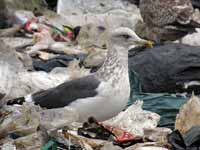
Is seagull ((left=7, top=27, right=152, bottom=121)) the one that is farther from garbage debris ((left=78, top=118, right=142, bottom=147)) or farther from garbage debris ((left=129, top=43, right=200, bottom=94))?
garbage debris ((left=129, top=43, right=200, bottom=94))

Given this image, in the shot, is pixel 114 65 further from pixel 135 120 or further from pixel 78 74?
pixel 78 74

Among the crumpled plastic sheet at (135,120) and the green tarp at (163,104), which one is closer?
the crumpled plastic sheet at (135,120)

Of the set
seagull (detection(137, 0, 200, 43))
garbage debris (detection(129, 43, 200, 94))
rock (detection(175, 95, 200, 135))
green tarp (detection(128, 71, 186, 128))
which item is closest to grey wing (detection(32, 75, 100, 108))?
rock (detection(175, 95, 200, 135))

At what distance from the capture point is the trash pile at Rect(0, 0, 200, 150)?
13.9 ft

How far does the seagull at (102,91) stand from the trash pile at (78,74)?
104 mm

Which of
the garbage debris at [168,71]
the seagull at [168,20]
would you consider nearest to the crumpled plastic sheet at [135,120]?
the garbage debris at [168,71]

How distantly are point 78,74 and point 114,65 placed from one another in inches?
56.8

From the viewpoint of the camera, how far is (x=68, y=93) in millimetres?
4668

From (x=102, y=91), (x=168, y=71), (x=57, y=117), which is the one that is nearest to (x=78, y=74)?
(x=168, y=71)

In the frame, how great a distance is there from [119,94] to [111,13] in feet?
19.0

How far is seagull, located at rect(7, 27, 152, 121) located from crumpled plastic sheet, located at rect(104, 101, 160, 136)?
24cm

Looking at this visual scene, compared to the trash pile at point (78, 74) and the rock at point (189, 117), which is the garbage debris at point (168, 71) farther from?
the rock at point (189, 117)

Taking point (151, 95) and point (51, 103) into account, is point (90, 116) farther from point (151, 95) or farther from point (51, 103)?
point (151, 95)

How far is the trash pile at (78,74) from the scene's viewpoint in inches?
167
